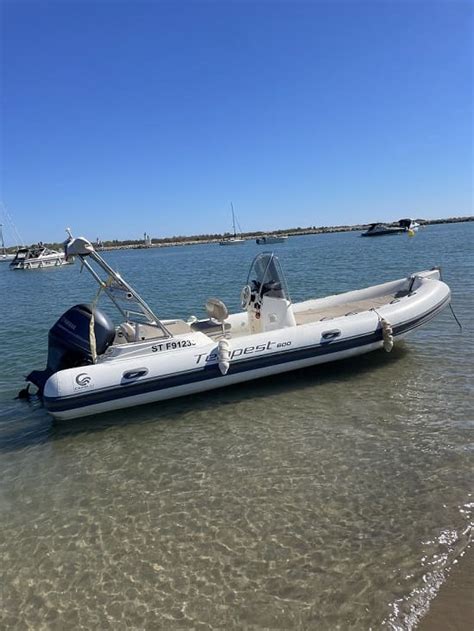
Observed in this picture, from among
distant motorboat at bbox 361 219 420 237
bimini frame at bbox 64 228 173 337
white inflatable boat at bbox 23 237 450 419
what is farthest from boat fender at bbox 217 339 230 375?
distant motorboat at bbox 361 219 420 237

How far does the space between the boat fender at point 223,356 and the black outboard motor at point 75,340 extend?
1476mm

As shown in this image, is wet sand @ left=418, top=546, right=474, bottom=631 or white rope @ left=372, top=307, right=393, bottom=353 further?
white rope @ left=372, top=307, right=393, bottom=353

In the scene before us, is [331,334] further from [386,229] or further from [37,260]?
[386,229]

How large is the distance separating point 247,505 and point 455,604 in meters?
1.66

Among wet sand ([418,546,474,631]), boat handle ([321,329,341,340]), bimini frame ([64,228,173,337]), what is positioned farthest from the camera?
boat handle ([321,329,341,340])

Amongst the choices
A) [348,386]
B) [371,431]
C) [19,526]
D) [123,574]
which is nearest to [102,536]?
[123,574]

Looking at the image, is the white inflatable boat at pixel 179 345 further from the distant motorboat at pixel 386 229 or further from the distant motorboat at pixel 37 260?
the distant motorboat at pixel 386 229

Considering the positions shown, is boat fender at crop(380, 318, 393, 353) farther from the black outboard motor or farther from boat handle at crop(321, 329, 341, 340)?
the black outboard motor

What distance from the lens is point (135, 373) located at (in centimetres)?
566

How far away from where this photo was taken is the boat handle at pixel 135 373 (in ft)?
18.5

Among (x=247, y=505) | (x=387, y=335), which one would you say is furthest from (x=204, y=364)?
(x=387, y=335)

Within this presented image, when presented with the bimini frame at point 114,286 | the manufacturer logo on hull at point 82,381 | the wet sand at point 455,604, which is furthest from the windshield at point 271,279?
the wet sand at point 455,604

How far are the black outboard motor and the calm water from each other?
2.50 feet

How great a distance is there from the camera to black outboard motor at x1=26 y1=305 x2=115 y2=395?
19.4 ft
